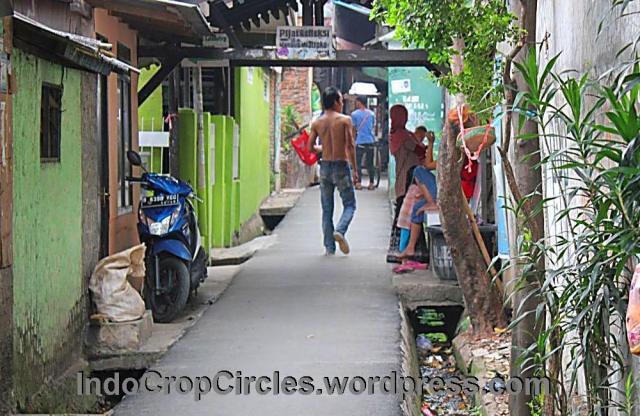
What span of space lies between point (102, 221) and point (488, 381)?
3514 millimetres

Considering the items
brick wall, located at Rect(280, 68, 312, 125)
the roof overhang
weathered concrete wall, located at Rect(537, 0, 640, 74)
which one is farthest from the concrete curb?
brick wall, located at Rect(280, 68, 312, 125)

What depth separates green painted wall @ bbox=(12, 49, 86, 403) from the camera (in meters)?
6.12

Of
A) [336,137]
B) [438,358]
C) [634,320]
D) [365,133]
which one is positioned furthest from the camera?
[365,133]

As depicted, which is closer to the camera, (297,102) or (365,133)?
(365,133)

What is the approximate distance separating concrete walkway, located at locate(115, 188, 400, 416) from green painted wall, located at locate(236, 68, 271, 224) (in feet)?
12.0

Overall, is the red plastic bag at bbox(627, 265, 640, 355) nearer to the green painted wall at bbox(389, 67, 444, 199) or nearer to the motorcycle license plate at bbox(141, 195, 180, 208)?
the motorcycle license plate at bbox(141, 195, 180, 208)

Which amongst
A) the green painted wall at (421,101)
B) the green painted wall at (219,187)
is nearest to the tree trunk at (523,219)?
the green painted wall at (219,187)

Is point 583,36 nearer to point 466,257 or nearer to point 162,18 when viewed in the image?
point 466,257

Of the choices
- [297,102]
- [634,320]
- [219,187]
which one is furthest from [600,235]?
[297,102]

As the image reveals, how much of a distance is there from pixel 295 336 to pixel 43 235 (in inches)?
84.6

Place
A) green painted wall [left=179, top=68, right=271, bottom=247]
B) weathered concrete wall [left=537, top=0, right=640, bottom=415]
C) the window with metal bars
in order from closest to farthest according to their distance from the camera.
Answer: weathered concrete wall [left=537, top=0, right=640, bottom=415] → the window with metal bars → green painted wall [left=179, top=68, right=271, bottom=247]

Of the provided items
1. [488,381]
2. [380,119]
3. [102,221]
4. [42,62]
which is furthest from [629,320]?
[380,119]

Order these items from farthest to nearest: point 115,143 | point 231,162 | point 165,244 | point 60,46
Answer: point 231,162
point 115,143
point 165,244
point 60,46

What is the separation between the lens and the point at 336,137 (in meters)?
11.4
